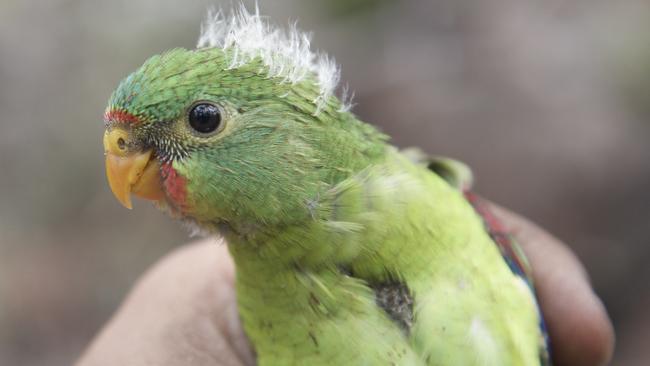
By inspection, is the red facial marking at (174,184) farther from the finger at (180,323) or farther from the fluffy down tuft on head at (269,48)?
the finger at (180,323)

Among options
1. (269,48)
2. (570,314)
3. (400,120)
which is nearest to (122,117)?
(269,48)

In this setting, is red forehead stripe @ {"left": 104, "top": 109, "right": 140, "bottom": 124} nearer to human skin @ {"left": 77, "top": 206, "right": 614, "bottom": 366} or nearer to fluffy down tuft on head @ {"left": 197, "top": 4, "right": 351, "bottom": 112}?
fluffy down tuft on head @ {"left": 197, "top": 4, "right": 351, "bottom": 112}

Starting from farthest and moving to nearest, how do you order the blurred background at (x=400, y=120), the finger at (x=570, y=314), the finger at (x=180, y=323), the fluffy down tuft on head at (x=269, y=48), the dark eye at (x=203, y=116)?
the blurred background at (x=400, y=120) < the finger at (x=570, y=314) < the finger at (x=180, y=323) < the fluffy down tuft on head at (x=269, y=48) < the dark eye at (x=203, y=116)

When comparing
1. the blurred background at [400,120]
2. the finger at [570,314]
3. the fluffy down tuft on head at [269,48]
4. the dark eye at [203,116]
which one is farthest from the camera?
the blurred background at [400,120]

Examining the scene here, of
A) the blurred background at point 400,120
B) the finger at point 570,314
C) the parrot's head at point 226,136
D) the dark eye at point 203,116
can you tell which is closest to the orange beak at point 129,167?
the parrot's head at point 226,136

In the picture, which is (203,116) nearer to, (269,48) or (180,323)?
(269,48)

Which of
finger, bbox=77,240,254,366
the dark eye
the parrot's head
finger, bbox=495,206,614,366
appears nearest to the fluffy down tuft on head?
the parrot's head
